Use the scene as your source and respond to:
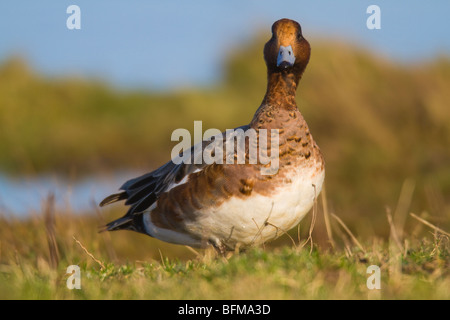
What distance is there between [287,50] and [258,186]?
38.5 inches

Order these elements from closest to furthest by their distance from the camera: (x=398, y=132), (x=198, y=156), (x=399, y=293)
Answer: (x=399, y=293) < (x=198, y=156) < (x=398, y=132)

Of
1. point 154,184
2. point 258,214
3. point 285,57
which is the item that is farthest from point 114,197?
point 285,57

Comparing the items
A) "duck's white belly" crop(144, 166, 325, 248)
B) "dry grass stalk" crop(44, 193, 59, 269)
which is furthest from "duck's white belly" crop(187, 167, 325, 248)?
"dry grass stalk" crop(44, 193, 59, 269)

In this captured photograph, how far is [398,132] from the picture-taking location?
10555 mm

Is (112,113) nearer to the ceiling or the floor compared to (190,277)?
nearer to the ceiling

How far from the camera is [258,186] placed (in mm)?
3918

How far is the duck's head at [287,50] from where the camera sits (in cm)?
426

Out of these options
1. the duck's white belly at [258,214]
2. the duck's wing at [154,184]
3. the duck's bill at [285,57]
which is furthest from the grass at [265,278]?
the duck's bill at [285,57]

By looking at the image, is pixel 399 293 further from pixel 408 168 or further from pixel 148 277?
pixel 408 168

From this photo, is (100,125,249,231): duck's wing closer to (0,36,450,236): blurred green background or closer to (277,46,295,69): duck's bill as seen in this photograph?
(277,46,295,69): duck's bill

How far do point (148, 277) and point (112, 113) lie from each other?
13959 millimetres

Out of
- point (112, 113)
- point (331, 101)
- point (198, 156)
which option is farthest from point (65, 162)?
point (198, 156)
